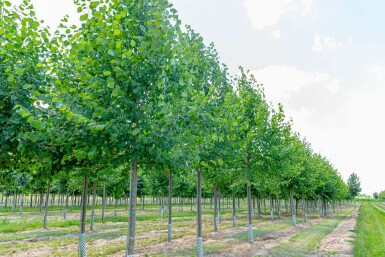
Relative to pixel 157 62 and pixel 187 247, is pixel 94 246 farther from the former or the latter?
pixel 157 62

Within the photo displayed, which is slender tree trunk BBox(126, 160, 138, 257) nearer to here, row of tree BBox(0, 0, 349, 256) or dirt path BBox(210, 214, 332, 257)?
row of tree BBox(0, 0, 349, 256)

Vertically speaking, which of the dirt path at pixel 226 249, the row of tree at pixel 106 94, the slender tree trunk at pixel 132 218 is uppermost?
the row of tree at pixel 106 94

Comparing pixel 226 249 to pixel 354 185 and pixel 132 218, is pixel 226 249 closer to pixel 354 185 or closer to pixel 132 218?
pixel 132 218

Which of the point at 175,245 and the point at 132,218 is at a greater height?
the point at 132,218

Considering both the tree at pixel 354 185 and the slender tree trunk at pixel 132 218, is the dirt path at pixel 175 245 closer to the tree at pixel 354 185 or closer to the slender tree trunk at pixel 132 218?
the slender tree trunk at pixel 132 218

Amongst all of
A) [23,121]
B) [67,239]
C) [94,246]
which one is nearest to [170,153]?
[23,121]

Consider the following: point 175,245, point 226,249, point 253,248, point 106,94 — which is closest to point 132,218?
point 106,94

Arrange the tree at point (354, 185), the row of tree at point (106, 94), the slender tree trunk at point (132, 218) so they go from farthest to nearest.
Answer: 1. the tree at point (354, 185)
2. the slender tree trunk at point (132, 218)
3. the row of tree at point (106, 94)

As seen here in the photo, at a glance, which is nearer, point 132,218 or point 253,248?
point 132,218

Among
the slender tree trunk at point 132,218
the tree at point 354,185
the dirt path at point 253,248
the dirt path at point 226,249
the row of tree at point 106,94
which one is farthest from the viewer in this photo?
the tree at point 354,185

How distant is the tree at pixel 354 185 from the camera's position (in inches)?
4343

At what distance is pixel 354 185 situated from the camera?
389ft

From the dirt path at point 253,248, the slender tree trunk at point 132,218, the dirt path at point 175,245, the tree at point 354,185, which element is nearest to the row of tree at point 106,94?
the slender tree trunk at point 132,218

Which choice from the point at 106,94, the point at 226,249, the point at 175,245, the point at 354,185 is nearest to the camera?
the point at 106,94
